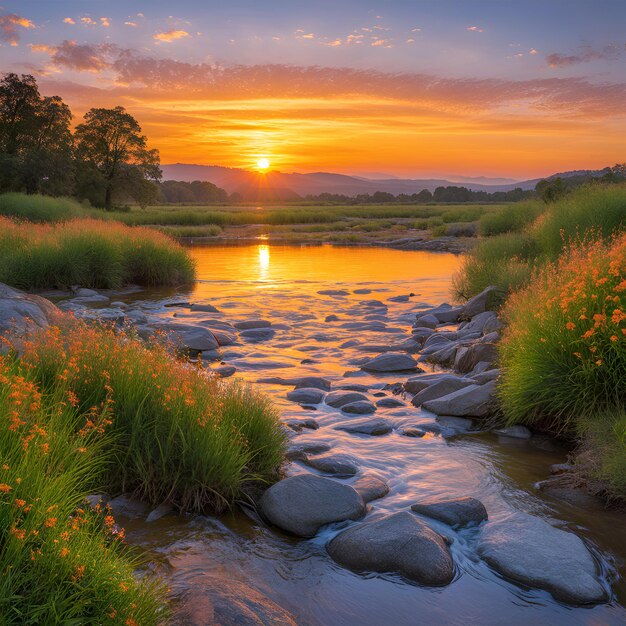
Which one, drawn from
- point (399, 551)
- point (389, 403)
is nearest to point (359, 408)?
point (389, 403)

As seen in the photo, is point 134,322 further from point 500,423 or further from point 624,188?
point 624,188

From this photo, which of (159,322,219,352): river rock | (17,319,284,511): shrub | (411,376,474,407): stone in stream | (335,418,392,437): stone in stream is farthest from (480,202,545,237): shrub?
(17,319,284,511): shrub

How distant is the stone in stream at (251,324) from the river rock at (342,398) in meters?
5.75

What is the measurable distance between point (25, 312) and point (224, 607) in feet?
19.0

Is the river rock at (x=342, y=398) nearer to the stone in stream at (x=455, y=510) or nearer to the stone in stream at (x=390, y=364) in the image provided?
the stone in stream at (x=390, y=364)

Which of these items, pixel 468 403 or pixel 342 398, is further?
pixel 342 398

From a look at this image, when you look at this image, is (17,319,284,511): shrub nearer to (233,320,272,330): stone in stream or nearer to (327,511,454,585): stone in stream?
(327,511,454,585): stone in stream

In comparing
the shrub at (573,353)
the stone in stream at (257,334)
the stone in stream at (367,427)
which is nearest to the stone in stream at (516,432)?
the shrub at (573,353)

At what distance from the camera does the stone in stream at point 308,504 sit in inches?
203

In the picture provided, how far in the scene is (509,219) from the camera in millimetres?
27219

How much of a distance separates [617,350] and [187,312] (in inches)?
462

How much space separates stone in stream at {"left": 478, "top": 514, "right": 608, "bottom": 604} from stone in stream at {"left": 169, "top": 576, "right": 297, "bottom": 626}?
1.77 m

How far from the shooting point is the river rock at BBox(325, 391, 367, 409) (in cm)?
872

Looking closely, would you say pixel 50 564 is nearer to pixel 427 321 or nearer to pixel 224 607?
pixel 224 607
